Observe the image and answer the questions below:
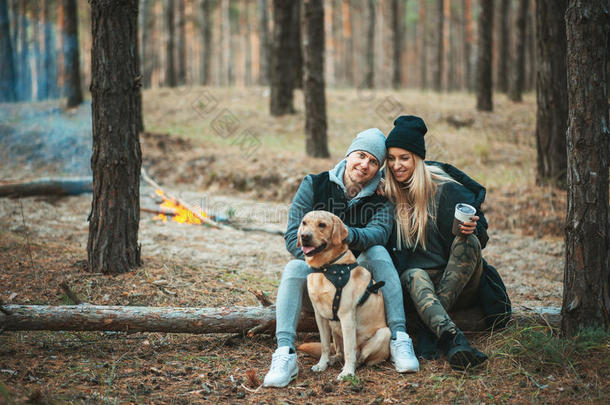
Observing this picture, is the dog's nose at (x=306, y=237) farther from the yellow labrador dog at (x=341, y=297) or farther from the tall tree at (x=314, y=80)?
the tall tree at (x=314, y=80)

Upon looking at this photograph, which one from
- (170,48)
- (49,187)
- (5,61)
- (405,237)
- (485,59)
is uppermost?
(170,48)

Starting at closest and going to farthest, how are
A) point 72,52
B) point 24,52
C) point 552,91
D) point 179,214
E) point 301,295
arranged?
point 301,295 → point 179,214 → point 552,91 → point 72,52 → point 24,52

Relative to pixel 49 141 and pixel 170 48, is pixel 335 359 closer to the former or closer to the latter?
pixel 49 141

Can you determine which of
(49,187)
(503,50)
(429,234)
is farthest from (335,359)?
(503,50)

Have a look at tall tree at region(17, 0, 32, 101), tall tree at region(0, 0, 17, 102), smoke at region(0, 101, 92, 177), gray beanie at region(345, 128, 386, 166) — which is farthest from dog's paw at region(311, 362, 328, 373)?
tall tree at region(17, 0, 32, 101)

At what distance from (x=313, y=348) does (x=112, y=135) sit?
3173 millimetres

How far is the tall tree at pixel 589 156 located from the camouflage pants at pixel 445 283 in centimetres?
76

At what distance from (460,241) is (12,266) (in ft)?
16.2

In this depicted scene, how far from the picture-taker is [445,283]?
4086mm

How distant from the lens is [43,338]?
4.24m

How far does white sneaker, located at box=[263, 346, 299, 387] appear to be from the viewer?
3.57 metres

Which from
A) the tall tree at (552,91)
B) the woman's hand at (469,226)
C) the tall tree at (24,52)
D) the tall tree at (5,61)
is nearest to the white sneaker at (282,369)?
the woman's hand at (469,226)

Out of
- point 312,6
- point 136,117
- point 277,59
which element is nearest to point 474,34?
point 277,59

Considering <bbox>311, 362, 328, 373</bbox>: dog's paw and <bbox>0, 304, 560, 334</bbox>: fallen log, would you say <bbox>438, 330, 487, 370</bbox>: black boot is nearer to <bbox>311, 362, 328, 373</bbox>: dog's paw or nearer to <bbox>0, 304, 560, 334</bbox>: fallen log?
<bbox>0, 304, 560, 334</bbox>: fallen log
